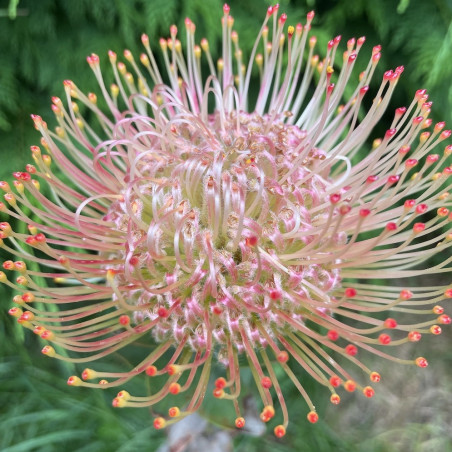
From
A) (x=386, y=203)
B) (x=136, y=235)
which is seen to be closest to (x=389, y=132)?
(x=386, y=203)

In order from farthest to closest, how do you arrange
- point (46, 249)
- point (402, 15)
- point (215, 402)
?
1. point (402, 15)
2. point (215, 402)
3. point (46, 249)

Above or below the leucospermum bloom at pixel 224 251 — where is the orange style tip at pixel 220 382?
below

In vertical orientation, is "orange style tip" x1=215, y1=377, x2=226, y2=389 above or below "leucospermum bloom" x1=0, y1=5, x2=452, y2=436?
below

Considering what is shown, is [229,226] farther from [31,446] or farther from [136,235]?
[31,446]

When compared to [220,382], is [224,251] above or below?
above

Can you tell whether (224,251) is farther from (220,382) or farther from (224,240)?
(220,382)

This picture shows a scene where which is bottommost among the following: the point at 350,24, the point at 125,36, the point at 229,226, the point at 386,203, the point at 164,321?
the point at 164,321

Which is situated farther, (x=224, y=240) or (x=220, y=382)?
(x=224, y=240)

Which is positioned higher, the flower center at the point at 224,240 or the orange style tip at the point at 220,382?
the flower center at the point at 224,240

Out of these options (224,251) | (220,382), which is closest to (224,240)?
(224,251)

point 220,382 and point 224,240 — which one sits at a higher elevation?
point 224,240

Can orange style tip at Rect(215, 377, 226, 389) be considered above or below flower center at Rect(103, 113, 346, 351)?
below
